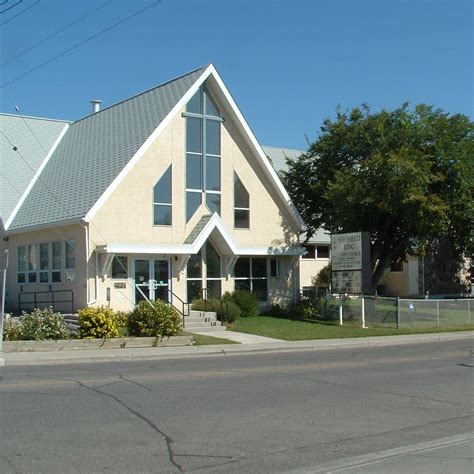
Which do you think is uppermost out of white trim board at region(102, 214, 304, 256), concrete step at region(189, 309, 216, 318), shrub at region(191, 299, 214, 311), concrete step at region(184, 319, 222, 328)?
white trim board at region(102, 214, 304, 256)

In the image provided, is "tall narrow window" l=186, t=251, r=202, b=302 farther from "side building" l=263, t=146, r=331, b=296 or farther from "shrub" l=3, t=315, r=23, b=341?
"side building" l=263, t=146, r=331, b=296

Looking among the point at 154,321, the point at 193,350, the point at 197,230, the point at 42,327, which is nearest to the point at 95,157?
the point at 197,230

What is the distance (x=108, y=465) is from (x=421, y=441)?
12.5 ft

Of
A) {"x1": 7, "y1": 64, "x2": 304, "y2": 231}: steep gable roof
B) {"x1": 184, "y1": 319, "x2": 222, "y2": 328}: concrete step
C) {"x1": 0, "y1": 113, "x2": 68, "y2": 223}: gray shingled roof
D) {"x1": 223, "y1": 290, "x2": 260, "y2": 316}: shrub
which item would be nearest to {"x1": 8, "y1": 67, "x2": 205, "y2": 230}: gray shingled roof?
{"x1": 7, "y1": 64, "x2": 304, "y2": 231}: steep gable roof

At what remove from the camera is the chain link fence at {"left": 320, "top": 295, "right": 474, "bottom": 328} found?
A: 2698 cm

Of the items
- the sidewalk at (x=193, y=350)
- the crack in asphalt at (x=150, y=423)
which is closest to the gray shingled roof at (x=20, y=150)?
the sidewalk at (x=193, y=350)

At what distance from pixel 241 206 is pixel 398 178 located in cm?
691

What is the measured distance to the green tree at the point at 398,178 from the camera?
2756 centimetres

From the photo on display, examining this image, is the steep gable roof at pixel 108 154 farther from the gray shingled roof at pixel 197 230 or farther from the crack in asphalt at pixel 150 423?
the crack in asphalt at pixel 150 423

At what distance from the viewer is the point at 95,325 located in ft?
65.4

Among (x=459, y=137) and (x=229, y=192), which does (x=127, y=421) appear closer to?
(x=229, y=192)

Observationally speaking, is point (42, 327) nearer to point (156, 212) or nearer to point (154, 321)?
point (154, 321)

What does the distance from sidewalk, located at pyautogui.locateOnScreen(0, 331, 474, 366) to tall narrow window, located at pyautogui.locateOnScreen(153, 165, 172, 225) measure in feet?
18.7

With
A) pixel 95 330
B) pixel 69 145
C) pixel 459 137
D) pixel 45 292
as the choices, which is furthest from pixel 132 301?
pixel 459 137
